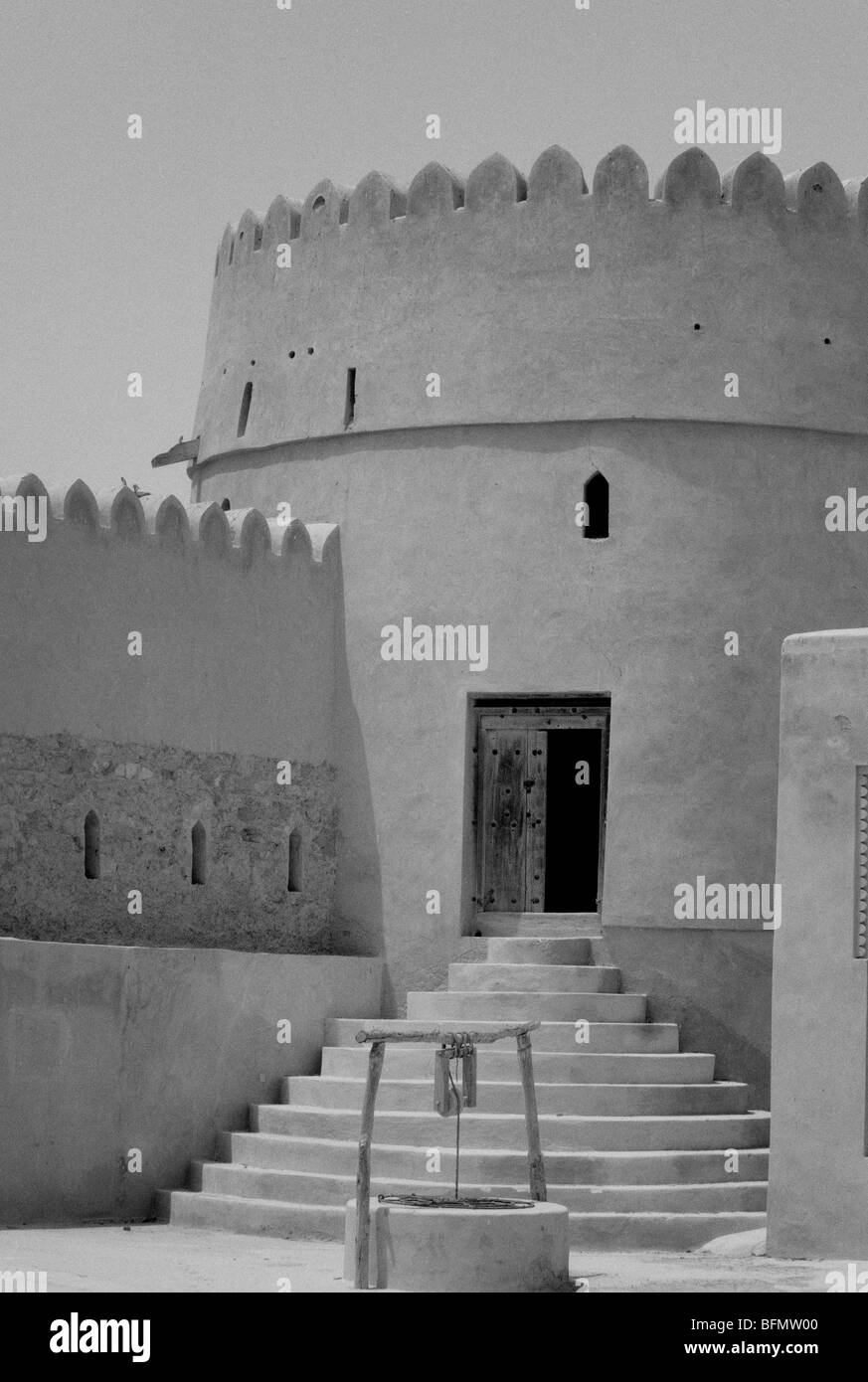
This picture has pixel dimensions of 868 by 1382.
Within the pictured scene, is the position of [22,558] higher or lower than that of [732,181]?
lower

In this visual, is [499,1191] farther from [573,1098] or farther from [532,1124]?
[532,1124]

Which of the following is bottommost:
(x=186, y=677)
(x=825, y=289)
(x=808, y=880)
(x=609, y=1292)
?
(x=609, y=1292)

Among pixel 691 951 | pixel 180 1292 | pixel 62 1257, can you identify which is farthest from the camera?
pixel 691 951

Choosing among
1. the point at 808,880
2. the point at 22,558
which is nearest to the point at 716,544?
the point at 808,880

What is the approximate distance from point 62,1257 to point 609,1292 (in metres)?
2.79

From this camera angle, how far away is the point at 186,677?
51.8 ft

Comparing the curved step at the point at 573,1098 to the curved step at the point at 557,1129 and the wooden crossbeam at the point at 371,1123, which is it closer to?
the curved step at the point at 557,1129

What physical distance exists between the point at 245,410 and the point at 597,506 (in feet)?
9.25

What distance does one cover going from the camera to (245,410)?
17.6m

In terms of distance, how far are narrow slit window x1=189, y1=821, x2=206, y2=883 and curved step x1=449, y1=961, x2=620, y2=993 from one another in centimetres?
170

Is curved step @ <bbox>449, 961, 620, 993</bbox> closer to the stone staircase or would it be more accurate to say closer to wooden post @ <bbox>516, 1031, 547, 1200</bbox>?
the stone staircase

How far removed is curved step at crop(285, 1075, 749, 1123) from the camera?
14.4 meters

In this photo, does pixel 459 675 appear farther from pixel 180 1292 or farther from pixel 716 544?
pixel 180 1292
